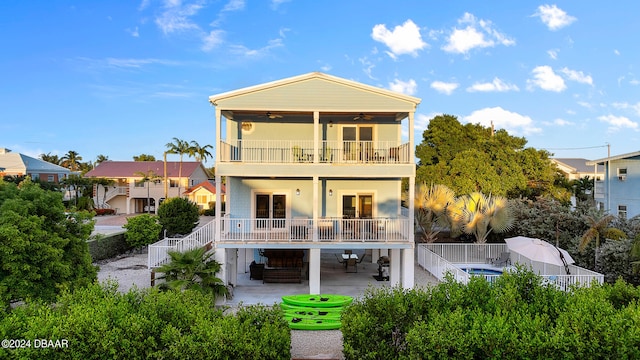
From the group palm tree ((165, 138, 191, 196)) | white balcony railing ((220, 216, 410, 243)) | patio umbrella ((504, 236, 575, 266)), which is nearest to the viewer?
patio umbrella ((504, 236, 575, 266))

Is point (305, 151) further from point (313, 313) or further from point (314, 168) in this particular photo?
point (313, 313)

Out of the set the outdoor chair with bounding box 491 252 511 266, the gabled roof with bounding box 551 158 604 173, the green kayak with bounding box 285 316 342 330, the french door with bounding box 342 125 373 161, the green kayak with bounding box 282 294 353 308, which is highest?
the gabled roof with bounding box 551 158 604 173

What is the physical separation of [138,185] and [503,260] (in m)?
41.2

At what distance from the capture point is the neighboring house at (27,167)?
54.4 metres

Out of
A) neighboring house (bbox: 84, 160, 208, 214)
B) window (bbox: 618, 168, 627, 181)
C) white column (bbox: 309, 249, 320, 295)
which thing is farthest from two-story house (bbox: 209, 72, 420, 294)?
neighboring house (bbox: 84, 160, 208, 214)

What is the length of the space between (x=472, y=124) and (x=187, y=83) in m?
20.5

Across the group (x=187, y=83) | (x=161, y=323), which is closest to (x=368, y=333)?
(x=161, y=323)

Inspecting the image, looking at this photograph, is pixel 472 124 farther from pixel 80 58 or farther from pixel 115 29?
pixel 80 58

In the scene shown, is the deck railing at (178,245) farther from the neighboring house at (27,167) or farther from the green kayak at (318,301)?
the neighboring house at (27,167)

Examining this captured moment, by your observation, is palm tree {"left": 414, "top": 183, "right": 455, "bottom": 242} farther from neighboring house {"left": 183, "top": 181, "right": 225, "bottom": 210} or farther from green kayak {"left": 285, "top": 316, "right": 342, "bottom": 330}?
neighboring house {"left": 183, "top": 181, "right": 225, "bottom": 210}

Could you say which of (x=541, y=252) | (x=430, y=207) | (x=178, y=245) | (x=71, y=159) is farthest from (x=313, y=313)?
(x=71, y=159)

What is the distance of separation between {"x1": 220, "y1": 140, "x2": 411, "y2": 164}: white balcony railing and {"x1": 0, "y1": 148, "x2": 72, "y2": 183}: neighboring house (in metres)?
47.9

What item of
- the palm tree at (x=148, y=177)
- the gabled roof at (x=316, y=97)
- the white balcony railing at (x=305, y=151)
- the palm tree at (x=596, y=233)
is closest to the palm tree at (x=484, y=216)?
the palm tree at (x=596, y=233)

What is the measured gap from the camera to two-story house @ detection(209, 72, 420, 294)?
15.4 meters
